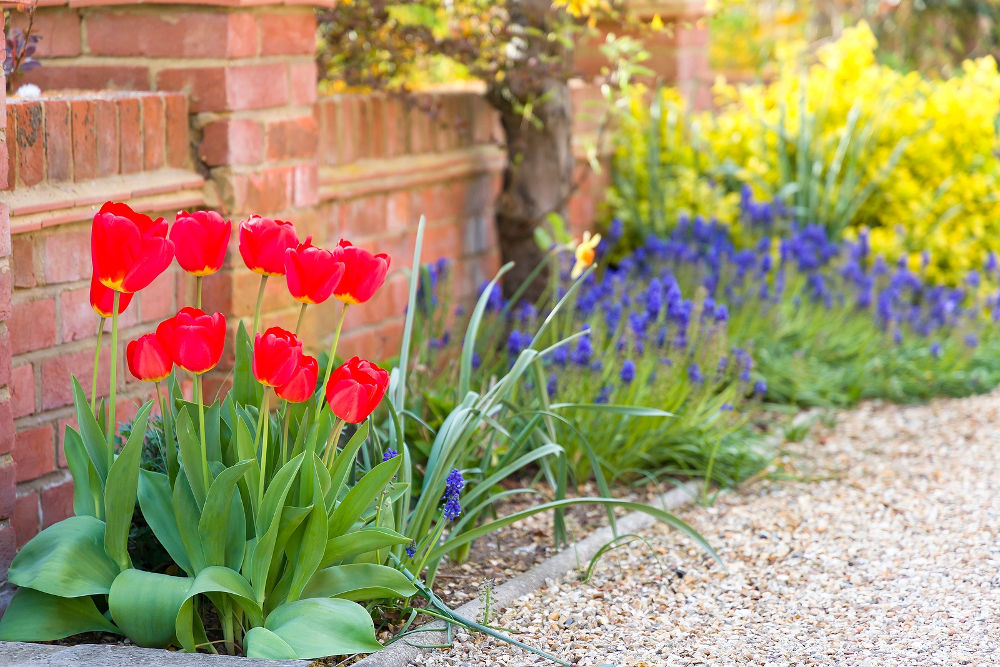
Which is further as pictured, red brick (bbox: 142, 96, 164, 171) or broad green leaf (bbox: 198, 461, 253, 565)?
red brick (bbox: 142, 96, 164, 171)

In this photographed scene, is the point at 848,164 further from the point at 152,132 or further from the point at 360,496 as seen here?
the point at 360,496

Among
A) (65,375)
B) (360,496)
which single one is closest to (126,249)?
(360,496)

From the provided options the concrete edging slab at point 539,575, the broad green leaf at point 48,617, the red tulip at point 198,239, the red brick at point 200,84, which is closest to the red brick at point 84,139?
the red brick at point 200,84

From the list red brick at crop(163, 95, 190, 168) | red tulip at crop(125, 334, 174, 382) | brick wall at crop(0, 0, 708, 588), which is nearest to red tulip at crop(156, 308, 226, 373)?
red tulip at crop(125, 334, 174, 382)

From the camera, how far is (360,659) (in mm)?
2031

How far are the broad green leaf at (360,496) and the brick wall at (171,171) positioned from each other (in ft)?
2.14

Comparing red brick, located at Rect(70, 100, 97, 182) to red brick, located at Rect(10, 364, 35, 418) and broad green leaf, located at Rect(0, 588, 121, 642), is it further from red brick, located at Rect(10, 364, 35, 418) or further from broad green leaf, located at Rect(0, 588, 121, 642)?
broad green leaf, located at Rect(0, 588, 121, 642)

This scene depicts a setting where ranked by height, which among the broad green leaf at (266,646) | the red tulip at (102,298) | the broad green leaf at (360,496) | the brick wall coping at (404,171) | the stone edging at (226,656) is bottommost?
the stone edging at (226,656)

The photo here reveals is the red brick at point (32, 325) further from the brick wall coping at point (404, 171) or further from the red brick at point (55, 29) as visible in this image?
the brick wall coping at point (404, 171)

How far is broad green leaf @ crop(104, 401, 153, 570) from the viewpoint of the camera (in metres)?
1.88

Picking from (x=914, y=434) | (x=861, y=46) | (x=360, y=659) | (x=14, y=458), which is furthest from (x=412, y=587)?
(x=861, y=46)

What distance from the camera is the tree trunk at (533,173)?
411 cm

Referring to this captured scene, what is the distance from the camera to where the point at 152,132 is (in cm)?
271

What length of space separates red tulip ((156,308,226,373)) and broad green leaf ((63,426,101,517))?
0.32 meters
